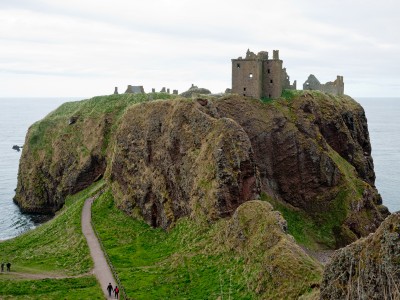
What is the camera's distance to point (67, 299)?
1839 inches

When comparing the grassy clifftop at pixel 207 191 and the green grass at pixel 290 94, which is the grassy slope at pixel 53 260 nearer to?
the grassy clifftop at pixel 207 191

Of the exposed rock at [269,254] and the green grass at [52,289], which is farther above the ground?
the exposed rock at [269,254]

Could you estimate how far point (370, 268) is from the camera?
25.6 meters

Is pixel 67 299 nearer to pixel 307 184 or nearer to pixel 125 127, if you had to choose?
pixel 125 127

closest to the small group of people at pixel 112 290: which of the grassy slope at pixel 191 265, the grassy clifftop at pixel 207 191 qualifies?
the grassy slope at pixel 191 265

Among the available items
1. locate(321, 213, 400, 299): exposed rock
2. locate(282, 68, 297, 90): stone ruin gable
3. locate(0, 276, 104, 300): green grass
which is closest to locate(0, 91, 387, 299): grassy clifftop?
locate(0, 276, 104, 300): green grass

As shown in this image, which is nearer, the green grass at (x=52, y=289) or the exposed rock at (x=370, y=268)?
the exposed rock at (x=370, y=268)

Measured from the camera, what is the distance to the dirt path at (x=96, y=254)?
168 ft

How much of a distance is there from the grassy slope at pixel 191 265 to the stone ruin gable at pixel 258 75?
3127 cm

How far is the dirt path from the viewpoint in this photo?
51281mm

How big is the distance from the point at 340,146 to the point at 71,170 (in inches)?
2005

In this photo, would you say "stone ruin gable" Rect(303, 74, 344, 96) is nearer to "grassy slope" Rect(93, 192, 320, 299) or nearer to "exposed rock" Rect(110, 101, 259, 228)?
"exposed rock" Rect(110, 101, 259, 228)

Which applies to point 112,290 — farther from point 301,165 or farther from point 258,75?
point 258,75

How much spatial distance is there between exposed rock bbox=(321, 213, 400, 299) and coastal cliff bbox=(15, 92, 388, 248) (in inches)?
1238
